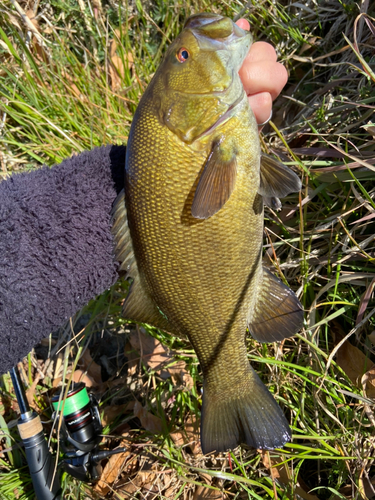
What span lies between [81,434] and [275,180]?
2005mm

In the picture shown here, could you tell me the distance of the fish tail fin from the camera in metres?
1.84

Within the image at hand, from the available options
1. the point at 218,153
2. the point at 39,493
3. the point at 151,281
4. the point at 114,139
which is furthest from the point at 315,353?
the point at 114,139

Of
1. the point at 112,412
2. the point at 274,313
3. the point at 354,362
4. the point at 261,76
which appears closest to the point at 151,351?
the point at 112,412

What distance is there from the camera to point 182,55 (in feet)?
5.64

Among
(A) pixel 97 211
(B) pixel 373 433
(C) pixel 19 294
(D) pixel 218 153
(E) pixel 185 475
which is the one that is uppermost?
(D) pixel 218 153

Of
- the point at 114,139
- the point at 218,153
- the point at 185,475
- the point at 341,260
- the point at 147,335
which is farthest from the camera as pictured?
the point at 114,139

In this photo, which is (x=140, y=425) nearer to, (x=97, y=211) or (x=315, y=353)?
(x=315, y=353)

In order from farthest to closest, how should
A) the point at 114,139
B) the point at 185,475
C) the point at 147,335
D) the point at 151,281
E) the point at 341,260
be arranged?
the point at 114,139
the point at 147,335
the point at 185,475
the point at 341,260
the point at 151,281

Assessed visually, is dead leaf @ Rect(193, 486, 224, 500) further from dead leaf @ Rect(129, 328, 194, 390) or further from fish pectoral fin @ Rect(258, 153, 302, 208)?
fish pectoral fin @ Rect(258, 153, 302, 208)

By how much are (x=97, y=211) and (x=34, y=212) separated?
0.30m

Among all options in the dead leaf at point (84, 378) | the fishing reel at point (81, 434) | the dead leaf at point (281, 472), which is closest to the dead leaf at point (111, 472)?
the fishing reel at point (81, 434)

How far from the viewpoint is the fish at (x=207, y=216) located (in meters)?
1.66

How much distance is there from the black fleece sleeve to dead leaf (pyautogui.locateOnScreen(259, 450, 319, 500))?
1.39 meters

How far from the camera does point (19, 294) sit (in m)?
1.86
